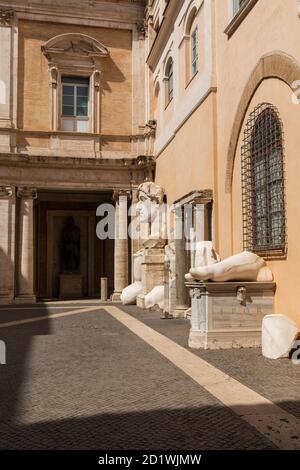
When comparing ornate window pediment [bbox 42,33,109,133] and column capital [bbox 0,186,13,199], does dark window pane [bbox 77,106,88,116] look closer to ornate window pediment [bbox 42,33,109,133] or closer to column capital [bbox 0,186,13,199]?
ornate window pediment [bbox 42,33,109,133]

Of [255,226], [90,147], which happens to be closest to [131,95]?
[90,147]

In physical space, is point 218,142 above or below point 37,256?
above

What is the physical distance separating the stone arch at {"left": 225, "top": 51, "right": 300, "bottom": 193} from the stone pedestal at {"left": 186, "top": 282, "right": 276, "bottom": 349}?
3.19 m

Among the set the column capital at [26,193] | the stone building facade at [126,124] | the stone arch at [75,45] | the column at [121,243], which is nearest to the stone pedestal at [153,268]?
the stone building facade at [126,124]

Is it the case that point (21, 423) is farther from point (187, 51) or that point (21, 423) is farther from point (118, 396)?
point (187, 51)

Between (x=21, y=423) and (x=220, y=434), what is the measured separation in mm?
1668

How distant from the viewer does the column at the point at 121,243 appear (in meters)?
18.7

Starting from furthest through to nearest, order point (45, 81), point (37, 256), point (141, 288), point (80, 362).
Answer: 1. point (37, 256)
2. point (45, 81)
3. point (141, 288)
4. point (80, 362)

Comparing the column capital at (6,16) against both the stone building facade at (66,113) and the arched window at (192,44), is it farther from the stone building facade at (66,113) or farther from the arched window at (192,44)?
the arched window at (192,44)

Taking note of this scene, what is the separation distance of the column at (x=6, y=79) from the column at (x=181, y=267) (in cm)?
870

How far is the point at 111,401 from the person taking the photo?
4766 millimetres

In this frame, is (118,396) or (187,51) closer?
(118,396)

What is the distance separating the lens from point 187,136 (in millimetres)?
13555

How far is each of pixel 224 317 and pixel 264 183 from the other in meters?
2.52
